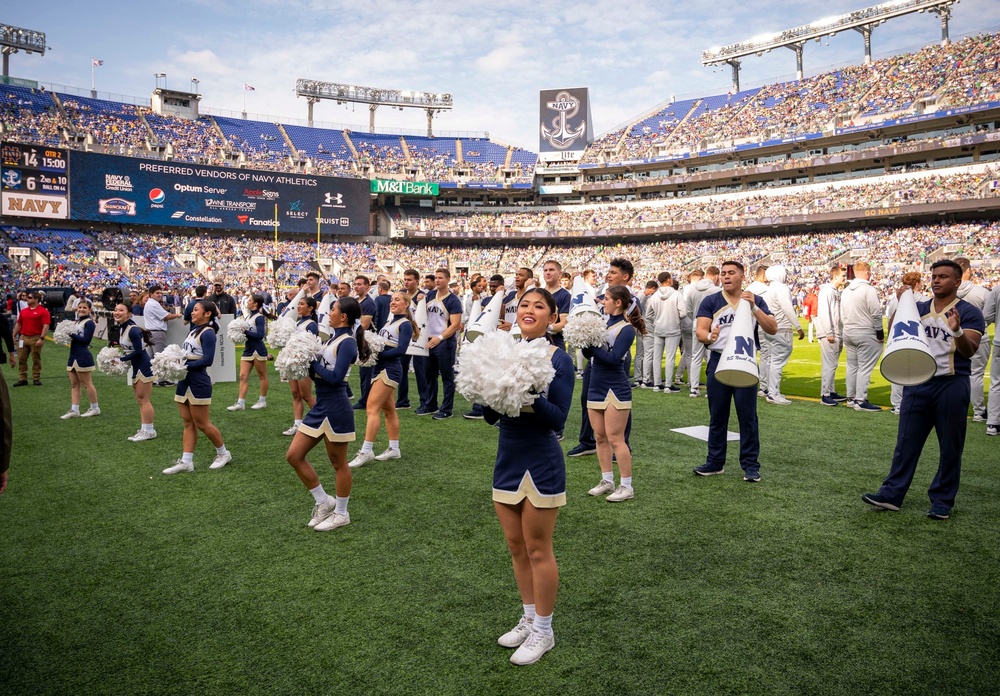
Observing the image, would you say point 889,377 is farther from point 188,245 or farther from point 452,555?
point 188,245

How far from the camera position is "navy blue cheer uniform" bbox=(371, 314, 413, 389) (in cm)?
675

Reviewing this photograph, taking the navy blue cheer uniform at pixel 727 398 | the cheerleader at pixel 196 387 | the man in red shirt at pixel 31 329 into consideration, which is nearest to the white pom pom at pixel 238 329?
the cheerleader at pixel 196 387

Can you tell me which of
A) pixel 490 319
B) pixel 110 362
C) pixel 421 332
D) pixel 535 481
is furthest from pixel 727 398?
pixel 110 362

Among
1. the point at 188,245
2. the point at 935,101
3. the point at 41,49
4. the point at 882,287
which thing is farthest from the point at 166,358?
the point at 41,49

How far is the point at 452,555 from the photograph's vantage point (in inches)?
174

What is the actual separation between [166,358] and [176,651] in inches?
150

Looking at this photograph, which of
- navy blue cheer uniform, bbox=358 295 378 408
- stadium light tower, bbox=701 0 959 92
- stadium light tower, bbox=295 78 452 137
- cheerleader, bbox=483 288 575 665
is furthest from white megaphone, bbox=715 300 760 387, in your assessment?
stadium light tower, bbox=295 78 452 137

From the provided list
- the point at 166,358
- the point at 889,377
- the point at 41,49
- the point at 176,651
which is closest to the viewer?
the point at 176,651

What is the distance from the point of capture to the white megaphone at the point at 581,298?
5.11 metres

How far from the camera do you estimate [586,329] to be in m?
5.03

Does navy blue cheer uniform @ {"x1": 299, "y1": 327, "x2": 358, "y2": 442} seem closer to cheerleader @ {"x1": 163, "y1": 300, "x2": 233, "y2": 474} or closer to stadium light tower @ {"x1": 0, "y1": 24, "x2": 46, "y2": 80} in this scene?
cheerleader @ {"x1": 163, "y1": 300, "x2": 233, "y2": 474}

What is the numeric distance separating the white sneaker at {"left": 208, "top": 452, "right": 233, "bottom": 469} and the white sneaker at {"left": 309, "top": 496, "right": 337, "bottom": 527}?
2.09 m

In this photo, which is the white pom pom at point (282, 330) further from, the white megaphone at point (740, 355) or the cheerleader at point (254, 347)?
the white megaphone at point (740, 355)

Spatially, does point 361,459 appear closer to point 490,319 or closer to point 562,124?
point 490,319
